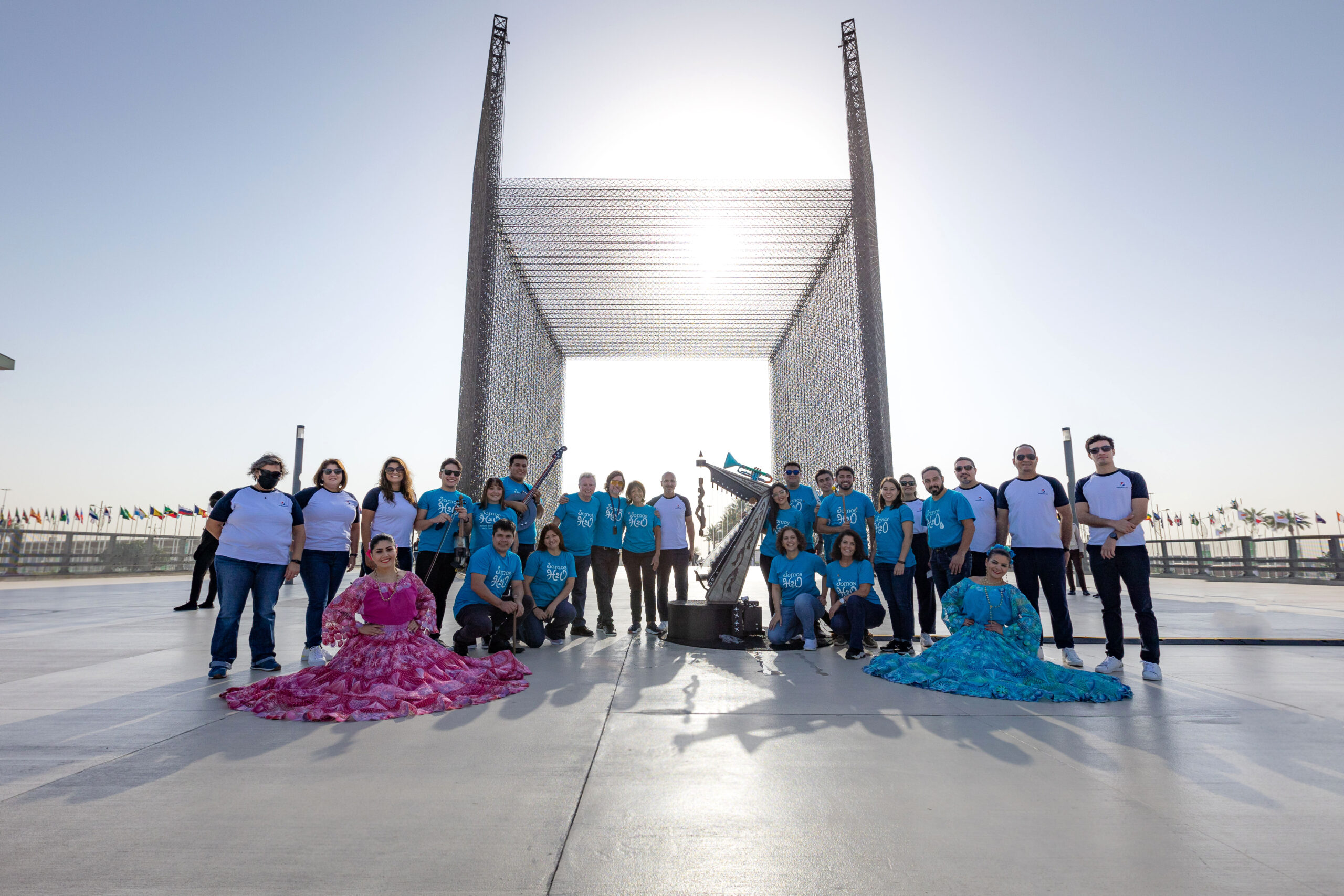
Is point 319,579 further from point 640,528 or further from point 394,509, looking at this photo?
point 640,528

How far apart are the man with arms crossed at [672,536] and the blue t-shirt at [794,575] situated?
61.8 inches

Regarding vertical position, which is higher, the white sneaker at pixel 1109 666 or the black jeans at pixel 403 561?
the black jeans at pixel 403 561

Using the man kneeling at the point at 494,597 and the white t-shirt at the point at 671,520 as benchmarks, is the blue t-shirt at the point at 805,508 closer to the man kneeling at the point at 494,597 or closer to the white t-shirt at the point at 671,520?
the white t-shirt at the point at 671,520

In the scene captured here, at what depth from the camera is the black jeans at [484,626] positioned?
18.6 feet

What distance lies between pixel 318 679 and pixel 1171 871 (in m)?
4.03

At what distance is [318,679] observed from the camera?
402 centimetres

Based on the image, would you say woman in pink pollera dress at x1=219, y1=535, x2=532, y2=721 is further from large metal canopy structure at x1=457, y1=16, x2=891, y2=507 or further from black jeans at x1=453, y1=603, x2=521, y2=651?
large metal canopy structure at x1=457, y1=16, x2=891, y2=507

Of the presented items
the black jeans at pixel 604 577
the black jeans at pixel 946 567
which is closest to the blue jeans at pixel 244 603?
the black jeans at pixel 604 577

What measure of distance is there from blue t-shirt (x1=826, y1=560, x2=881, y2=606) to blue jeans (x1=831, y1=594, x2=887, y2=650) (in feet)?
0.26

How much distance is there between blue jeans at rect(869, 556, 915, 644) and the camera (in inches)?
242

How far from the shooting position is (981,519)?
622 centimetres

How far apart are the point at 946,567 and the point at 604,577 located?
3.53 metres

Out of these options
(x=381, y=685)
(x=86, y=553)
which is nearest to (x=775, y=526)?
(x=381, y=685)

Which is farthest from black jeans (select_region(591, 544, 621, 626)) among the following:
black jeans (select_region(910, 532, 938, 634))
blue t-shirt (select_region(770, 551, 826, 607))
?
black jeans (select_region(910, 532, 938, 634))
